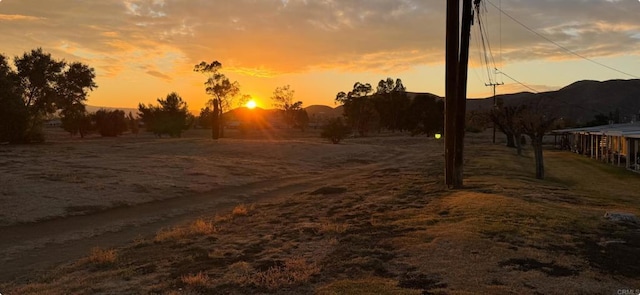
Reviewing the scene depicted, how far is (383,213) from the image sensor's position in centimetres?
1504

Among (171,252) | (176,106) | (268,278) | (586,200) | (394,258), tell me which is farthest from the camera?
(176,106)

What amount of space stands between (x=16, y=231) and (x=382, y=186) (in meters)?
16.2

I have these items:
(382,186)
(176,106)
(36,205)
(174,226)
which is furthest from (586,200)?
(176,106)

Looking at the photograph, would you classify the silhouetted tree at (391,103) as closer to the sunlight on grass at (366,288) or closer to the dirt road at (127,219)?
the dirt road at (127,219)

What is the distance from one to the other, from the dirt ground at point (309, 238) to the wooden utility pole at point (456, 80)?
6.19 ft

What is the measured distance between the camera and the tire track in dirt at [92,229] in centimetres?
1141

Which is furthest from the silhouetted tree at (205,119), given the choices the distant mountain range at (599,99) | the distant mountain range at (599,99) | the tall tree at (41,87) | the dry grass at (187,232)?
the dry grass at (187,232)

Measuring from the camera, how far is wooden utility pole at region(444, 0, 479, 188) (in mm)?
19000

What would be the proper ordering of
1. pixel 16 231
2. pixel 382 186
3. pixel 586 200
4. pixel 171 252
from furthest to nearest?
1. pixel 382 186
2. pixel 586 200
3. pixel 16 231
4. pixel 171 252

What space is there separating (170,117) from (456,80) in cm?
7073

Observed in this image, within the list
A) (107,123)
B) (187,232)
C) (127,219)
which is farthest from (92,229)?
(107,123)

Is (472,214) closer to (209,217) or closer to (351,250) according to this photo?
(351,250)

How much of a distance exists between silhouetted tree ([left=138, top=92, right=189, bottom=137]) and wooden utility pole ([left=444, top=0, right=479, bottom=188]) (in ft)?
224

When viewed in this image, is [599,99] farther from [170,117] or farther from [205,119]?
[170,117]
